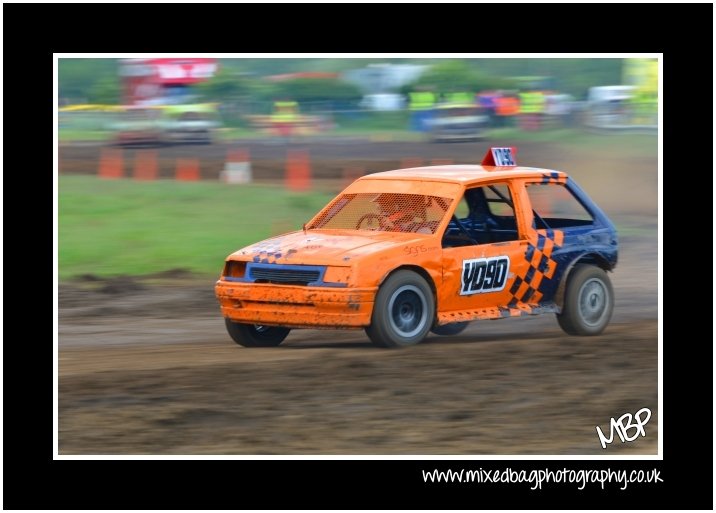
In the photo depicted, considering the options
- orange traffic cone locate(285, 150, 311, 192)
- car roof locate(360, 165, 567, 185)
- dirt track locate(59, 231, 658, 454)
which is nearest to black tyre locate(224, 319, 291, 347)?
dirt track locate(59, 231, 658, 454)

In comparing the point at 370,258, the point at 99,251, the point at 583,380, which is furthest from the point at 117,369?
the point at 99,251

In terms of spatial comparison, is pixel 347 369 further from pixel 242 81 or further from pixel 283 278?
pixel 242 81

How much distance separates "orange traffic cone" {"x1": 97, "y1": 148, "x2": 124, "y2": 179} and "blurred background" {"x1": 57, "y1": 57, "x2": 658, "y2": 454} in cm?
7

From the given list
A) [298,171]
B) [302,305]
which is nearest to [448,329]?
[302,305]

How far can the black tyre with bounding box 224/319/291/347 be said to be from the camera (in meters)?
11.3

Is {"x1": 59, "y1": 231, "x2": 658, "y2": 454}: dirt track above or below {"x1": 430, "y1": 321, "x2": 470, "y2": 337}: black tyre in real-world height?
below

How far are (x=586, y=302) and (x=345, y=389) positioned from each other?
134 inches

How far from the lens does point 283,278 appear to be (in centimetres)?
1066

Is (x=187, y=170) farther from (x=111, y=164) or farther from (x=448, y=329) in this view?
(x=448, y=329)

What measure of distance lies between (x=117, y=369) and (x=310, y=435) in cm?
247

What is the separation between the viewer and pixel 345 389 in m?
9.88

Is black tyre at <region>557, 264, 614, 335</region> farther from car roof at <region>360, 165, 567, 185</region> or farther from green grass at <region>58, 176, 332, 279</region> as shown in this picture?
green grass at <region>58, 176, 332, 279</region>

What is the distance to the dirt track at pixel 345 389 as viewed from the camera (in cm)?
887

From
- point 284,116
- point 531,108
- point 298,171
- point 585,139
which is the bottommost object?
point 298,171
